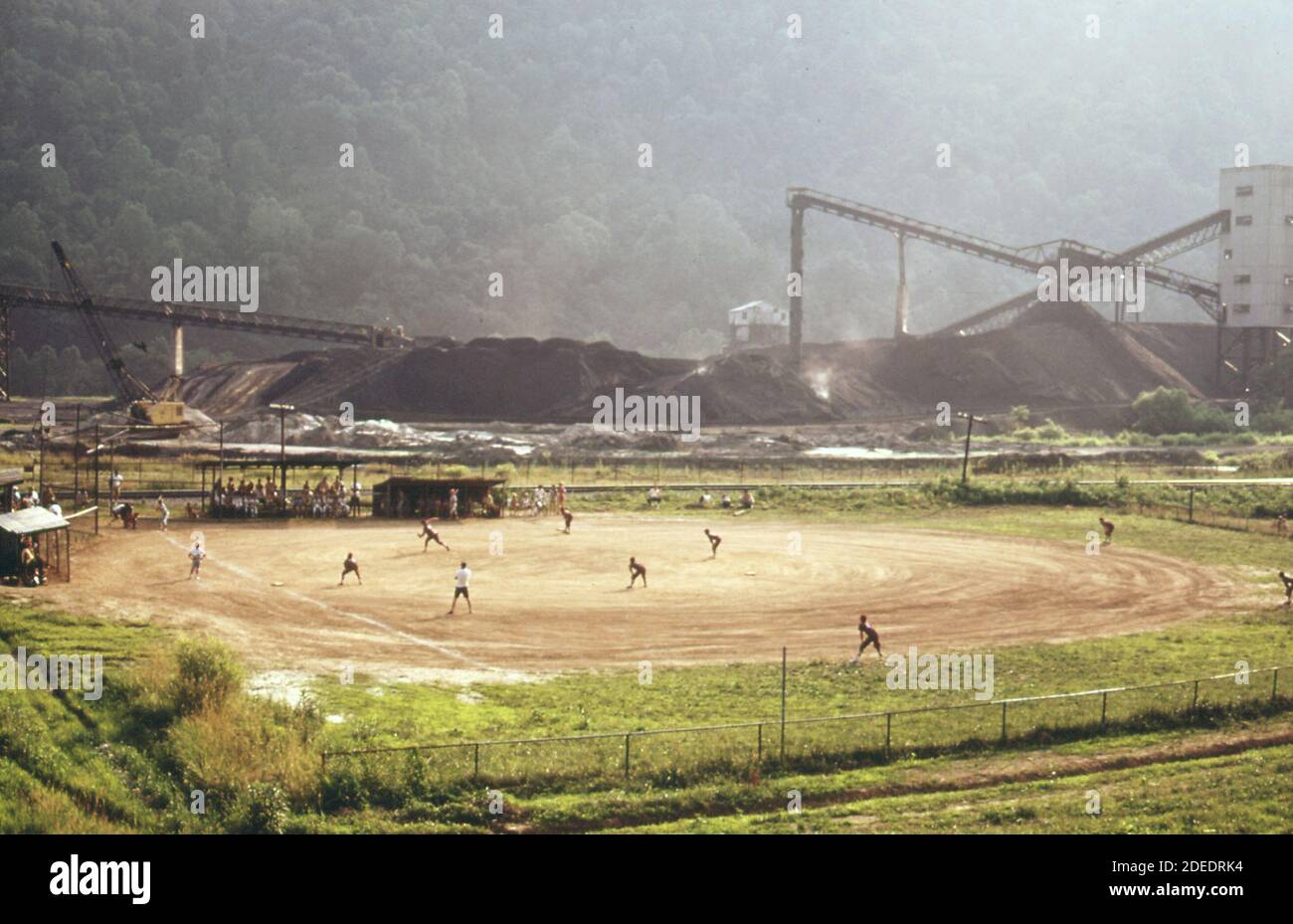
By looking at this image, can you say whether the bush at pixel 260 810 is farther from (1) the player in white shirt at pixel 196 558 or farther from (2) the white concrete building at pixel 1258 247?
(2) the white concrete building at pixel 1258 247

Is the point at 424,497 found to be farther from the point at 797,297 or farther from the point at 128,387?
the point at 797,297

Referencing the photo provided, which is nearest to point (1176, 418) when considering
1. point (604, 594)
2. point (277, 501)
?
point (277, 501)

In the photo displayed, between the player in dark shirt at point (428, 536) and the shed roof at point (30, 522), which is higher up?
the shed roof at point (30, 522)

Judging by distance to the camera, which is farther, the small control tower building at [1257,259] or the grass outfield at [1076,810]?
the small control tower building at [1257,259]

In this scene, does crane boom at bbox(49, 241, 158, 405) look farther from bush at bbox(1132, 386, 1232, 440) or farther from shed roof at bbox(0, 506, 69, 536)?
bush at bbox(1132, 386, 1232, 440)

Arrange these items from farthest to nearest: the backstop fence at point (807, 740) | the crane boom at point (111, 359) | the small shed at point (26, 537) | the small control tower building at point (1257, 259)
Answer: the small control tower building at point (1257, 259) < the crane boom at point (111, 359) < the small shed at point (26, 537) < the backstop fence at point (807, 740)

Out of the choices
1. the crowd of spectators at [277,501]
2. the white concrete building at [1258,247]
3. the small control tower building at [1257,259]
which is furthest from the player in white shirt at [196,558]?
the small control tower building at [1257,259]
